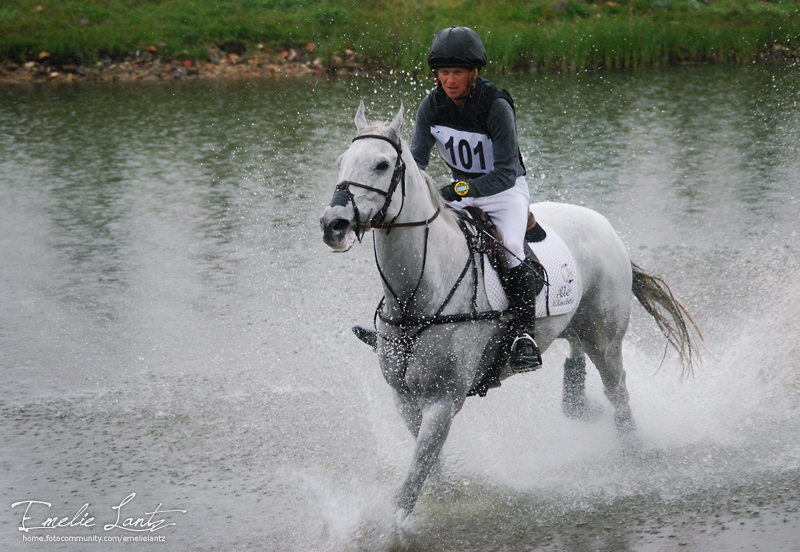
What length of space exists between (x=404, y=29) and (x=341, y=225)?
19.6 m

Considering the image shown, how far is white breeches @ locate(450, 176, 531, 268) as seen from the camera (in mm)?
4812

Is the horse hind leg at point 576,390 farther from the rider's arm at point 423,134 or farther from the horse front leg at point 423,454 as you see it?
the rider's arm at point 423,134

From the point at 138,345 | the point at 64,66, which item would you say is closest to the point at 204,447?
the point at 138,345

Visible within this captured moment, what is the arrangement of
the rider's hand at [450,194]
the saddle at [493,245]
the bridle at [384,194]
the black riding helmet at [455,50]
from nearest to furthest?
the bridle at [384,194] < the black riding helmet at [455,50] < the rider's hand at [450,194] < the saddle at [493,245]

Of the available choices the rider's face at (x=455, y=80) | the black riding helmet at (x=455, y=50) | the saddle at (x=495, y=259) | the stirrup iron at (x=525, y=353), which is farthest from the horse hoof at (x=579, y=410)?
the black riding helmet at (x=455, y=50)

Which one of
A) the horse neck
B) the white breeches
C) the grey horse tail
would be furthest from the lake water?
the white breeches

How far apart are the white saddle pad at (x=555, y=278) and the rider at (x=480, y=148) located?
106 mm

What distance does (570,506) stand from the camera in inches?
196

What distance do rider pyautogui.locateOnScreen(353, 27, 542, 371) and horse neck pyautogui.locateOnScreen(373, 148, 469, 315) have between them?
306 mm

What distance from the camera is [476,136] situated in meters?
4.74

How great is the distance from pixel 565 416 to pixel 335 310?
3037 millimetres

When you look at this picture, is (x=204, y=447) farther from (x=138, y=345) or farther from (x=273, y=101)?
(x=273, y=101)

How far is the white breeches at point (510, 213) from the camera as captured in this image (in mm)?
4812
